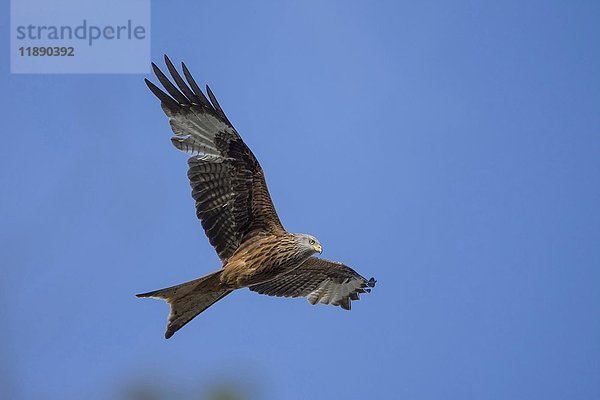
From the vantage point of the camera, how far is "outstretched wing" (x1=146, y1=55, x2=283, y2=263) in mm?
8008

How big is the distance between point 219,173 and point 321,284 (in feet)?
5.39

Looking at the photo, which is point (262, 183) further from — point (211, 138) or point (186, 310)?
point (186, 310)

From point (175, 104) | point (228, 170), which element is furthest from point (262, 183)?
point (175, 104)

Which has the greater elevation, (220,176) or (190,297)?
(220,176)

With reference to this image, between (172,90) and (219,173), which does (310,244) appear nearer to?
(219,173)

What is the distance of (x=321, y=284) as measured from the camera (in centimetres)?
909

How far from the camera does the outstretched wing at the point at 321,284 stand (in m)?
8.84

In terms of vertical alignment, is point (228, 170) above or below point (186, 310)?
above

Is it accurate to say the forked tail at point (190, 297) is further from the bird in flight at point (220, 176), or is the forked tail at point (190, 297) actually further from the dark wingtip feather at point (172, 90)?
the dark wingtip feather at point (172, 90)

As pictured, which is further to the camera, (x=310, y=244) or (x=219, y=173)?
(x=219, y=173)

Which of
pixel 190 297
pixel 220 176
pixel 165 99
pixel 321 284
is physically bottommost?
pixel 190 297

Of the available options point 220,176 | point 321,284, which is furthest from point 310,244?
point 321,284

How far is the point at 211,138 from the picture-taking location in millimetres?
8070

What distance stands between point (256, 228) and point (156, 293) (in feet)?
3.38
